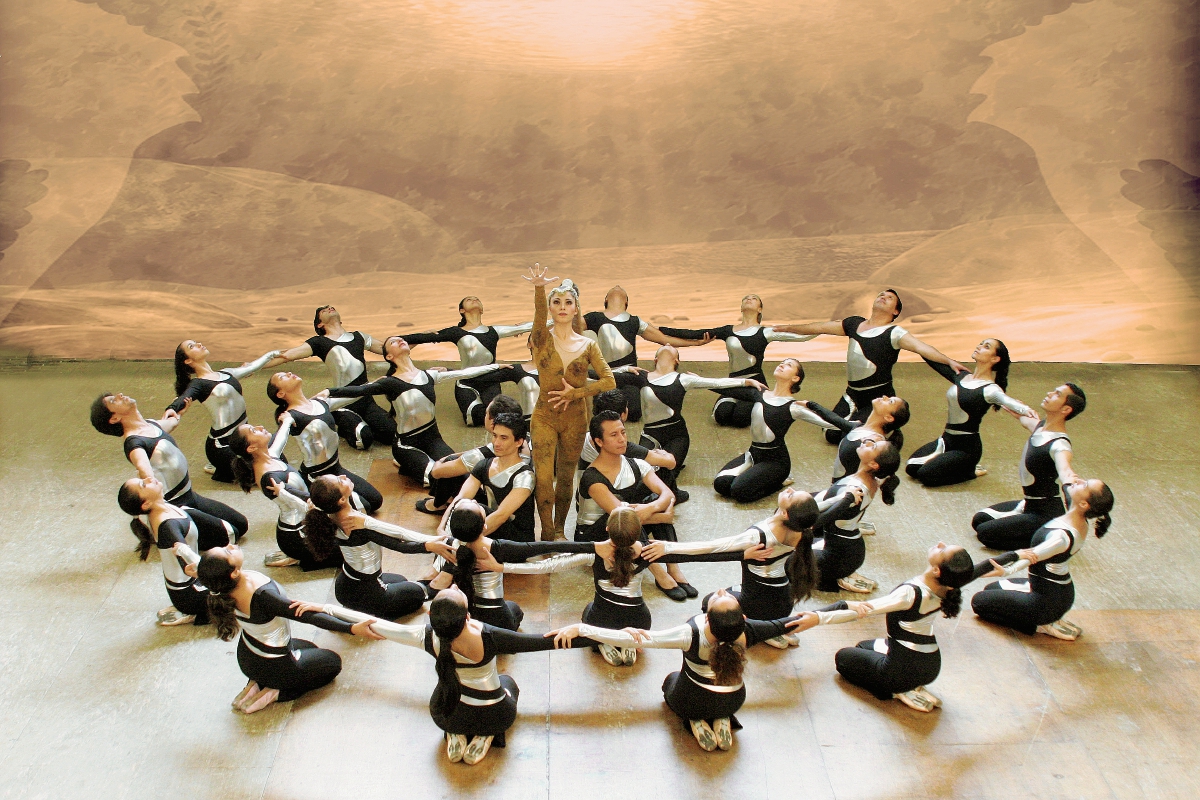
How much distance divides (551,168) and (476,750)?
632 centimetres

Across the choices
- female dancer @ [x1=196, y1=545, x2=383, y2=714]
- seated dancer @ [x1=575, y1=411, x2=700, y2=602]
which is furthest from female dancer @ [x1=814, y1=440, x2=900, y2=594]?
female dancer @ [x1=196, y1=545, x2=383, y2=714]

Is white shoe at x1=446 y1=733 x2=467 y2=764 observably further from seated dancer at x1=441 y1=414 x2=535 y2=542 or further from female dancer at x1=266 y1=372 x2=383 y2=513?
female dancer at x1=266 y1=372 x2=383 y2=513

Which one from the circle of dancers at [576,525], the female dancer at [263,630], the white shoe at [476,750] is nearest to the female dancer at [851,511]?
the circle of dancers at [576,525]

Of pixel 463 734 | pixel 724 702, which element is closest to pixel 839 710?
pixel 724 702

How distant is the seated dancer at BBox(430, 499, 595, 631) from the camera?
3963mm

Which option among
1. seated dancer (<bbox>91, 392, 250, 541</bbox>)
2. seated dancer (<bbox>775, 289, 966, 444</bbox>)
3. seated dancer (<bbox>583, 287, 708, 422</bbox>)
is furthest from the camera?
seated dancer (<bbox>583, 287, 708, 422</bbox>)

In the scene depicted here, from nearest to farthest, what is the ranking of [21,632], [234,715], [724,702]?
1. [724,702]
2. [234,715]
3. [21,632]

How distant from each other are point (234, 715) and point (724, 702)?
2205mm

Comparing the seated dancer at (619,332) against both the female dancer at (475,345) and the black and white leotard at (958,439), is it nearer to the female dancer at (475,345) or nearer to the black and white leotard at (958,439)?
the female dancer at (475,345)

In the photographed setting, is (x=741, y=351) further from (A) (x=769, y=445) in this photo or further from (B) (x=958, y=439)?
(B) (x=958, y=439)

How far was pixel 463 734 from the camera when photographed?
3.81 m

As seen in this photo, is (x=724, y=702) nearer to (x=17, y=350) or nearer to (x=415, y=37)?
(x=415, y=37)

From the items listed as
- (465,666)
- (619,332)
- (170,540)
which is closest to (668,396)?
(619,332)

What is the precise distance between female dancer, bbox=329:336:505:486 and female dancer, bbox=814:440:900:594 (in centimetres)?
257
